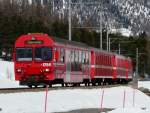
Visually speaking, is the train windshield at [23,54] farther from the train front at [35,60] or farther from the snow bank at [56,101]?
the snow bank at [56,101]

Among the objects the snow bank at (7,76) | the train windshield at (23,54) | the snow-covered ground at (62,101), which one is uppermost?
the train windshield at (23,54)

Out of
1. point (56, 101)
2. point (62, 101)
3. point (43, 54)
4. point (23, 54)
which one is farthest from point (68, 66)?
point (56, 101)

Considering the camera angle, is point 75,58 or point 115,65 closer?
point 75,58

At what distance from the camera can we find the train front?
33438mm

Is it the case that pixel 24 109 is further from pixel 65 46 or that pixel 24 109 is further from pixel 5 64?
pixel 5 64

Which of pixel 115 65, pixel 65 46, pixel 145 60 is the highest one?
pixel 65 46

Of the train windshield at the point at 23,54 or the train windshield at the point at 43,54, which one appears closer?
the train windshield at the point at 43,54

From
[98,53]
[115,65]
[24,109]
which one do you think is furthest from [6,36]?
[24,109]

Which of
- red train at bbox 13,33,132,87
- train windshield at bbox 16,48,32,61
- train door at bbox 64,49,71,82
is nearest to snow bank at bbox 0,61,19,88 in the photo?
red train at bbox 13,33,132,87

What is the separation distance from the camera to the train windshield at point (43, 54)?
33.6 meters

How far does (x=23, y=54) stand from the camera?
113 feet

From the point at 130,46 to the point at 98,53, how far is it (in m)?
88.9

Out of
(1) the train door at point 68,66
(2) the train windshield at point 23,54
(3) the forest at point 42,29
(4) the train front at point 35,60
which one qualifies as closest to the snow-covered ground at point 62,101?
(1) the train door at point 68,66

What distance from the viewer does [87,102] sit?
28.7m
